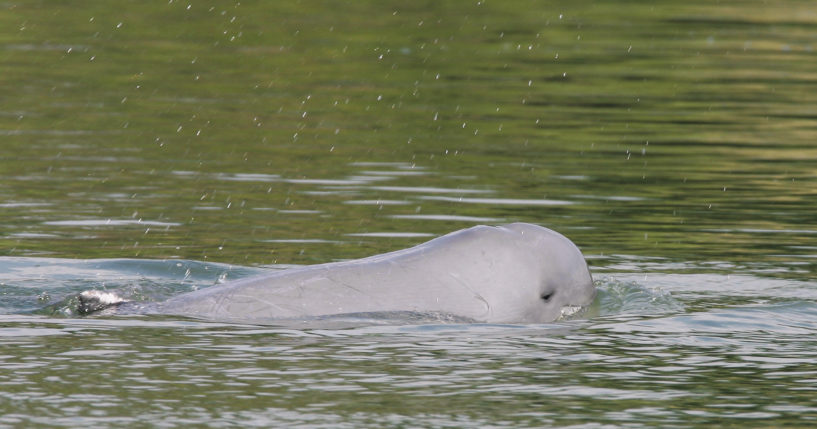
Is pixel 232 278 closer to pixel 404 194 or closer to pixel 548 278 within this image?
pixel 548 278

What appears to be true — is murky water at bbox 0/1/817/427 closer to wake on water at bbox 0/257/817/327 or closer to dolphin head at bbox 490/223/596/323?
wake on water at bbox 0/257/817/327

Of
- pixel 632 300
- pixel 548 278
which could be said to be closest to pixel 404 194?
pixel 632 300

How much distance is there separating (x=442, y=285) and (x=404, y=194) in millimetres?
6316

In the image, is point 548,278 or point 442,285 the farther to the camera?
point 548,278

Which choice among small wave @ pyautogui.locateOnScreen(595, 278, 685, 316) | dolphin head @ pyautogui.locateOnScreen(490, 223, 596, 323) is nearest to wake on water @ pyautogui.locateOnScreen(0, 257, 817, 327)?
small wave @ pyautogui.locateOnScreen(595, 278, 685, 316)

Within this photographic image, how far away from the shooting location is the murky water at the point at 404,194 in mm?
7875

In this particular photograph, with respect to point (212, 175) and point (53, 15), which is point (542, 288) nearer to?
point (212, 175)

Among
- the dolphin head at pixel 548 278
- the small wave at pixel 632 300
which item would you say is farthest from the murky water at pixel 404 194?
the dolphin head at pixel 548 278

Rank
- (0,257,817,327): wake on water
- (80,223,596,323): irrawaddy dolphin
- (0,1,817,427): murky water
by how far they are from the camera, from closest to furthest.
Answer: (0,1,817,427): murky water
(80,223,596,323): irrawaddy dolphin
(0,257,817,327): wake on water

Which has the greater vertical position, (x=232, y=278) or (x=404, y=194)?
(x=404, y=194)

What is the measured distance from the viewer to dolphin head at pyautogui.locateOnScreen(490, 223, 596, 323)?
9492 mm

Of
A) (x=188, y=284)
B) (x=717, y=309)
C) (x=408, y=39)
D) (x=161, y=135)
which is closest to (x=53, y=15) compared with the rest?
(x=408, y=39)

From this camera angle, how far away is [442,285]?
30.9 feet

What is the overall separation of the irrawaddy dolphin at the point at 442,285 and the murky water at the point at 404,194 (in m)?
0.19
